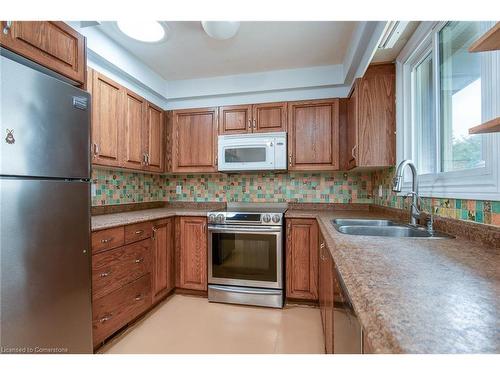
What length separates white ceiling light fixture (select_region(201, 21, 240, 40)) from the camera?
1.62 m

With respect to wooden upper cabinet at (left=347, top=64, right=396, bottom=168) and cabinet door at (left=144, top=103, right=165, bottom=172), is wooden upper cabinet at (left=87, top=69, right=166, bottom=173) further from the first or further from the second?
wooden upper cabinet at (left=347, top=64, right=396, bottom=168)

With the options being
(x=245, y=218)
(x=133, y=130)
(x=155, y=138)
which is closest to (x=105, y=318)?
(x=245, y=218)

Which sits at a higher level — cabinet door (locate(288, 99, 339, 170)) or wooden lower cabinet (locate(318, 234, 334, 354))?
cabinet door (locate(288, 99, 339, 170))

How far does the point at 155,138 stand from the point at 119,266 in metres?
1.44

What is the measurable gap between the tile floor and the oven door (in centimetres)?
26

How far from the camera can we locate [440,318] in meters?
0.44

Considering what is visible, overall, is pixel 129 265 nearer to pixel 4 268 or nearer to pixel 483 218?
pixel 4 268

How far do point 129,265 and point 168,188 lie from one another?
4.75ft

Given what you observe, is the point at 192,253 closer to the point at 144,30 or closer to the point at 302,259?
the point at 302,259

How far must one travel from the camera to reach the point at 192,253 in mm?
2387

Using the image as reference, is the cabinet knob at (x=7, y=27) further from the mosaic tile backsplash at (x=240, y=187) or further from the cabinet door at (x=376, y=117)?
the cabinet door at (x=376, y=117)

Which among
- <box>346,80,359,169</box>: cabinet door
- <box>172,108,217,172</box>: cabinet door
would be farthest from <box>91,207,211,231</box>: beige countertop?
<box>346,80,359,169</box>: cabinet door
